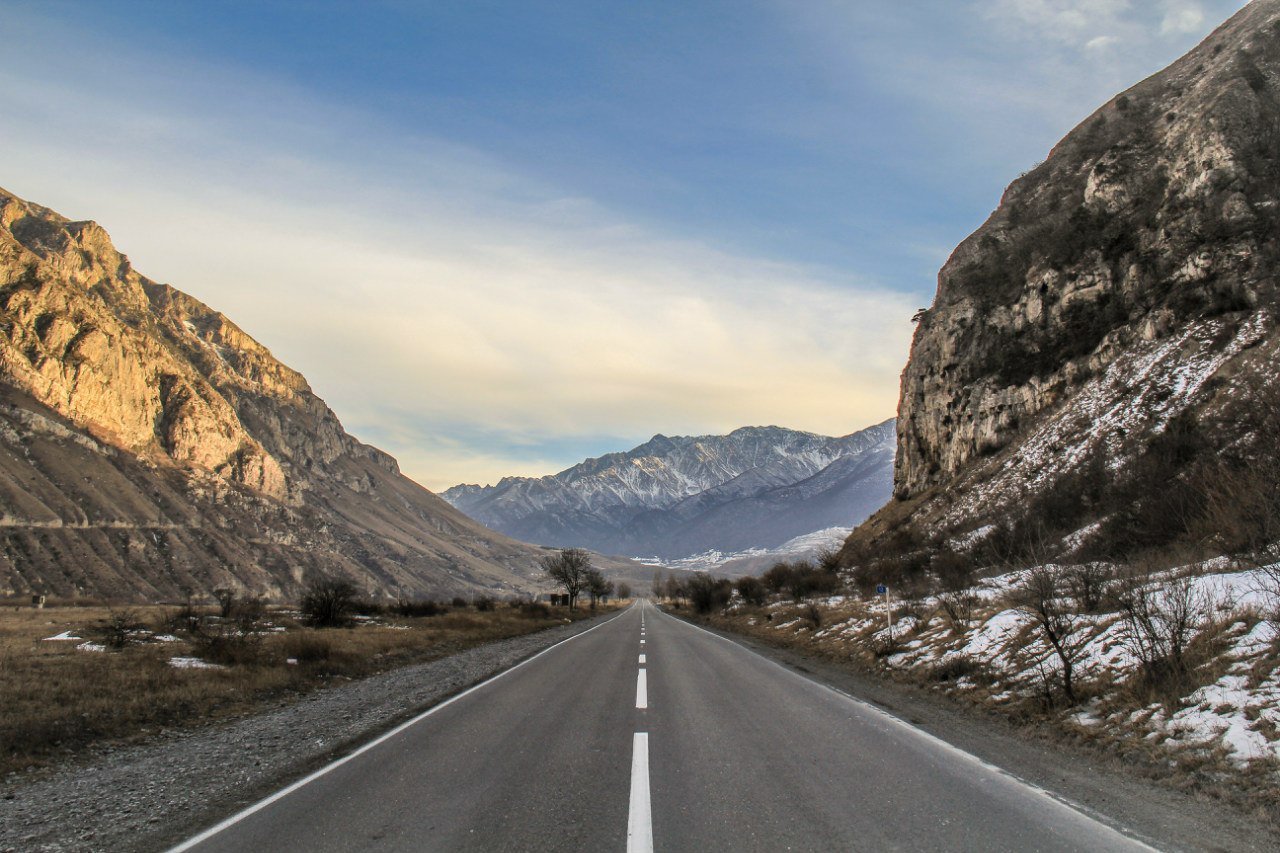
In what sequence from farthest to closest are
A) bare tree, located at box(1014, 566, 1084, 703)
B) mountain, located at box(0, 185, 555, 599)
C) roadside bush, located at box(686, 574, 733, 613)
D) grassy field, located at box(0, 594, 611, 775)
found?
mountain, located at box(0, 185, 555, 599)
roadside bush, located at box(686, 574, 733, 613)
bare tree, located at box(1014, 566, 1084, 703)
grassy field, located at box(0, 594, 611, 775)

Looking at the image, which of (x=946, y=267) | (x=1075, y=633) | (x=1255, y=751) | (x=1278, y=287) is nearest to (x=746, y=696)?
(x=1075, y=633)

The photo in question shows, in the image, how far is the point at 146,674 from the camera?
1433cm

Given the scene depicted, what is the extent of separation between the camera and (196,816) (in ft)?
20.8

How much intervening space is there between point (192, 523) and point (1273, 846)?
Result: 557 feet

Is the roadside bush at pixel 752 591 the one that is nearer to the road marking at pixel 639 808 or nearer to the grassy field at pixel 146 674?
the grassy field at pixel 146 674

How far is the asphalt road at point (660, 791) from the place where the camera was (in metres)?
5.33

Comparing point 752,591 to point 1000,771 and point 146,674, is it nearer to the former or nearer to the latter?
point 146,674

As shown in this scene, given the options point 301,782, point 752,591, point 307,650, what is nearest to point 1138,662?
→ point 301,782

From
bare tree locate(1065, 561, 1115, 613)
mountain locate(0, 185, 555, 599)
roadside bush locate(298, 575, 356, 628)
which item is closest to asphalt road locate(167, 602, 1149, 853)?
bare tree locate(1065, 561, 1115, 613)

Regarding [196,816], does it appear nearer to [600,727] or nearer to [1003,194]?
[600,727]

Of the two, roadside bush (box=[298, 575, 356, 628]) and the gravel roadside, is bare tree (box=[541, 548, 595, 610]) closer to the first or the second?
roadside bush (box=[298, 575, 356, 628])

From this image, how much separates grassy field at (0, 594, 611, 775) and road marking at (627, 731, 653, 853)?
818 cm

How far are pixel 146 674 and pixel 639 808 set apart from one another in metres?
13.8

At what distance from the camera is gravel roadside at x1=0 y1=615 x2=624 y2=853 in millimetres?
6047
